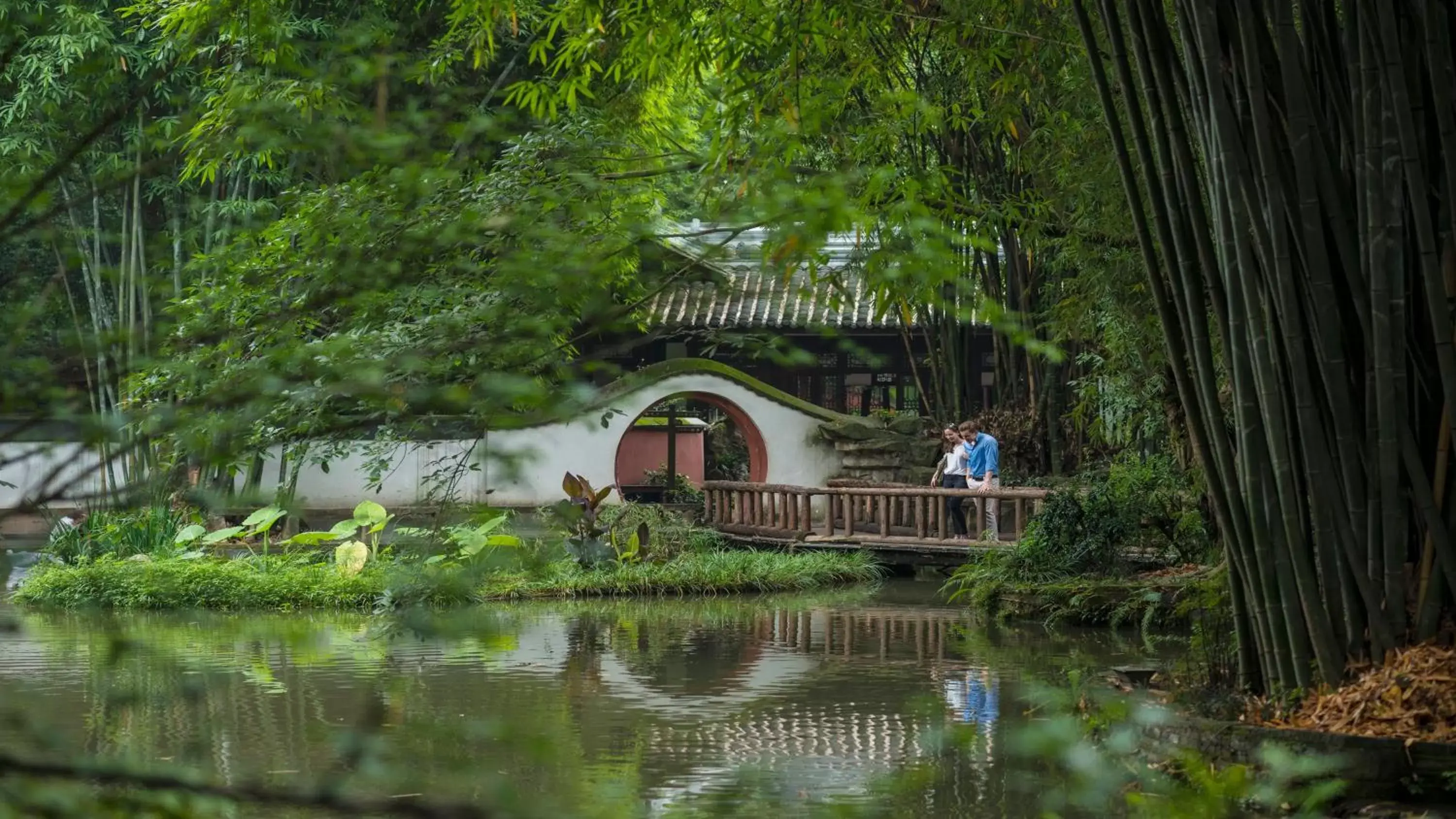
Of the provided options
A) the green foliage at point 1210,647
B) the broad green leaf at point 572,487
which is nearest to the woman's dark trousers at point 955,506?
the broad green leaf at point 572,487

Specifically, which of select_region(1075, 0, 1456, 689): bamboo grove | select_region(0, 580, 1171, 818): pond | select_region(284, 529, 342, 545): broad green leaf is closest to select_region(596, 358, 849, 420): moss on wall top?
select_region(284, 529, 342, 545): broad green leaf

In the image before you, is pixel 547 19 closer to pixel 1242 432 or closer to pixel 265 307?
pixel 1242 432

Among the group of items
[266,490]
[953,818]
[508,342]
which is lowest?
[953,818]

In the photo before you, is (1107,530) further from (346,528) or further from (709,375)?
(346,528)

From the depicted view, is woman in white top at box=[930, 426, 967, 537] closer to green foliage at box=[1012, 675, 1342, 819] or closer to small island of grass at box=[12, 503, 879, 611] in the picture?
small island of grass at box=[12, 503, 879, 611]

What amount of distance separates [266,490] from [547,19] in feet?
20.2

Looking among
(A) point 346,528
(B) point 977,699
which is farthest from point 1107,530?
(A) point 346,528

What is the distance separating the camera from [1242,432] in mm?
4875

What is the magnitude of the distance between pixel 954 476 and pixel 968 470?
1.40ft

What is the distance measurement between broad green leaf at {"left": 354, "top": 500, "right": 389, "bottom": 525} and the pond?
2.39 metres

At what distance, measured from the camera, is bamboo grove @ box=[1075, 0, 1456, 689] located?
4586 mm

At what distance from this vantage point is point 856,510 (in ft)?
51.5

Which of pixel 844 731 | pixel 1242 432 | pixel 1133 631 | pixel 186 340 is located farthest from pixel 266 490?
pixel 1133 631

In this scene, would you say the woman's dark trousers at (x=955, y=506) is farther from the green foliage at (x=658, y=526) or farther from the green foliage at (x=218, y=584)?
the green foliage at (x=218, y=584)
